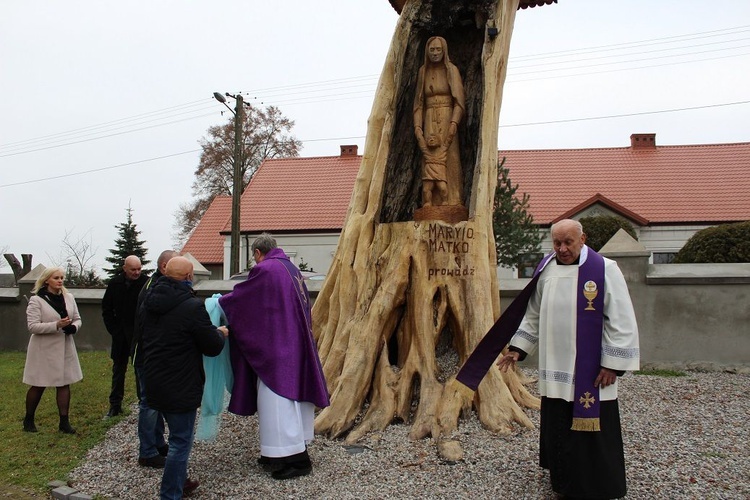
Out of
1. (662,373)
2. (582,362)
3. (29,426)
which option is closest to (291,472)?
(582,362)

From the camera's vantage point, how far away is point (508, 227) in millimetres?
16500

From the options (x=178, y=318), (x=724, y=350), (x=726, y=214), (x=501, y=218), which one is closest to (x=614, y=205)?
(x=726, y=214)

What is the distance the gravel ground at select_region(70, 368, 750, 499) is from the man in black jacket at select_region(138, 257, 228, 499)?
0.56 metres

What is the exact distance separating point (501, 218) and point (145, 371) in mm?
13082

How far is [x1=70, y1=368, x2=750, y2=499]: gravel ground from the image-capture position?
4.69 metres

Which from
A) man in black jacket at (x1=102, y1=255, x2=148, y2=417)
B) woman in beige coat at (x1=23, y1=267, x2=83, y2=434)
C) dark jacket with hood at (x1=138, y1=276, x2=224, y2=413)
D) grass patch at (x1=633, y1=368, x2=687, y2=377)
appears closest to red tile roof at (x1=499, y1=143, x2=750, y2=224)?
grass patch at (x1=633, y1=368, x2=687, y2=377)

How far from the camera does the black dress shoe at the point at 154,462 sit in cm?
543

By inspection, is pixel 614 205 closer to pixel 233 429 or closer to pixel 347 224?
pixel 347 224

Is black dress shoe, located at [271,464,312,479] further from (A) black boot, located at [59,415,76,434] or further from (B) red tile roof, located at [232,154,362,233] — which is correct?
(B) red tile roof, located at [232,154,362,233]

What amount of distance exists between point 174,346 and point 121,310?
2942 mm

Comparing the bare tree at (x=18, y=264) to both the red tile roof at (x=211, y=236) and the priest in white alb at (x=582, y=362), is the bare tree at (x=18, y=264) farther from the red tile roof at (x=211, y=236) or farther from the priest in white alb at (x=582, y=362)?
the priest in white alb at (x=582, y=362)

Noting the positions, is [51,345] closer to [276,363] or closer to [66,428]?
[66,428]

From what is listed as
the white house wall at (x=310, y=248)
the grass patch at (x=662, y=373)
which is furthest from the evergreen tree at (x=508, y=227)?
the white house wall at (x=310, y=248)

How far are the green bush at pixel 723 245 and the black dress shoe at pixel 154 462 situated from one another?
30.2ft
